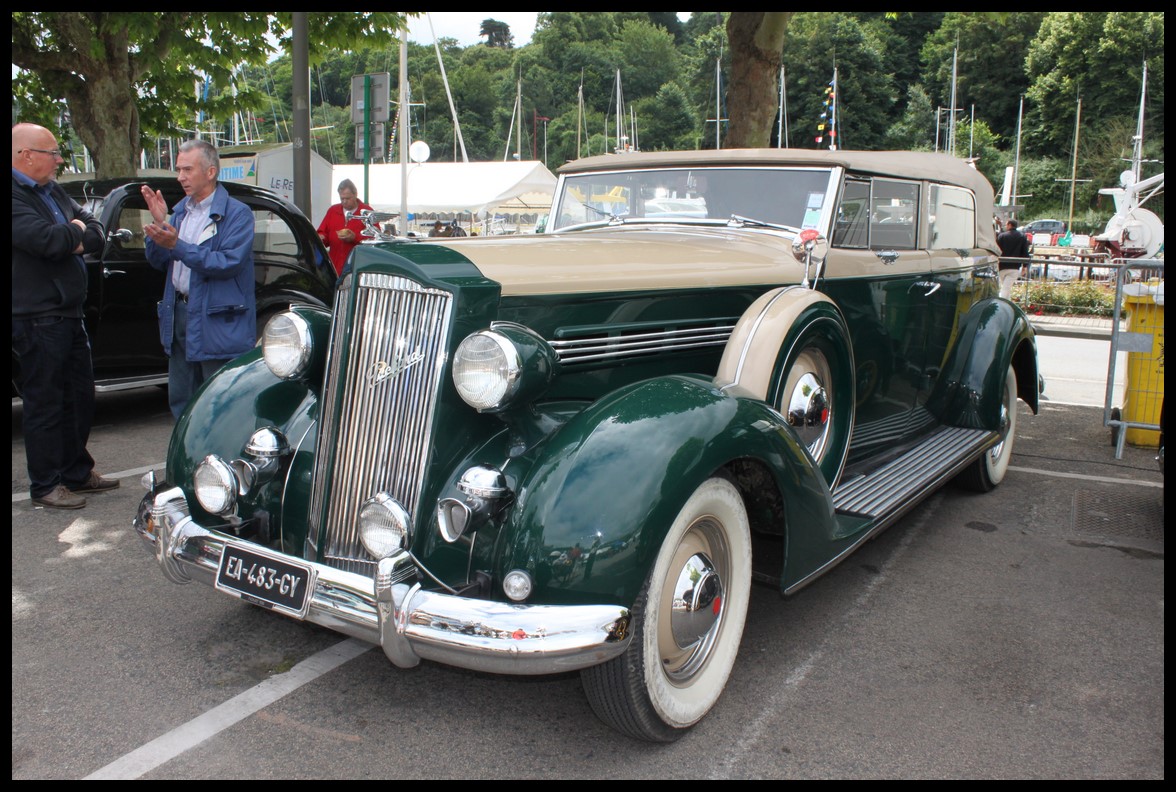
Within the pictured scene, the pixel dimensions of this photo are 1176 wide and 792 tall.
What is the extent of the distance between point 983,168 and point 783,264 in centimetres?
5869

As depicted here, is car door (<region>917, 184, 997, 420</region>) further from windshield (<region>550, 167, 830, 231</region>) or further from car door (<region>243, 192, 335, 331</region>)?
car door (<region>243, 192, 335, 331</region>)

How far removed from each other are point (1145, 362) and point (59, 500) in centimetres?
689

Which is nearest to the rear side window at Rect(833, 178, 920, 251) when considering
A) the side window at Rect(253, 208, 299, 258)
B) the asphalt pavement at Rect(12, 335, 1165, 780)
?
the asphalt pavement at Rect(12, 335, 1165, 780)

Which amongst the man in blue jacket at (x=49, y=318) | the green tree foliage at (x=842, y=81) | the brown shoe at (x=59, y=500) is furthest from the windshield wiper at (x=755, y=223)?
the green tree foliage at (x=842, y=81)

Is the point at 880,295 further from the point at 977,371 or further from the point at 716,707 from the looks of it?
the point at 716,707

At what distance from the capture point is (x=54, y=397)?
4.41 m

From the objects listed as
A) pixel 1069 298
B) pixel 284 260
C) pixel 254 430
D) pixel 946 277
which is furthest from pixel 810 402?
pixel 1069 298

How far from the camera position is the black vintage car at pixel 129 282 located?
6012 millimetres

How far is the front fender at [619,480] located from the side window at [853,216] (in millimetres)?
1725

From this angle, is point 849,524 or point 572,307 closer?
point 572,307

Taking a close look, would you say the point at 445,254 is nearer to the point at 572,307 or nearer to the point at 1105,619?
the point at 572,307

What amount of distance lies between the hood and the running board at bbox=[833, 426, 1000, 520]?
3.02 ft

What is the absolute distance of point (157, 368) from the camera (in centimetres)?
646

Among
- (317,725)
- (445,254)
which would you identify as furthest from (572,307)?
(317,725)
